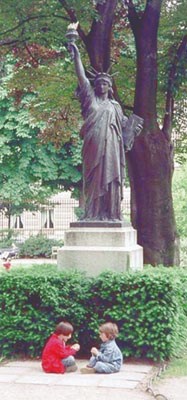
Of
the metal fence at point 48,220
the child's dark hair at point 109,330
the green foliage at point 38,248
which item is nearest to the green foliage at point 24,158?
the green foliage at point 38,248

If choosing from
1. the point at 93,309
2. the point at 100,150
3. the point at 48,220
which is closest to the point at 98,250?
the point at 93,309

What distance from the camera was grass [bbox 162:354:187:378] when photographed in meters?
8.45

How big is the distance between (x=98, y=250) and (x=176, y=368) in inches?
82.7

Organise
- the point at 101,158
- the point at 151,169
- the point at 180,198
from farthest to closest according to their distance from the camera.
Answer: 1. the point at 180,198
2. the point at 151,169
3. the point at 101,158

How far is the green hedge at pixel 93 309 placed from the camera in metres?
8.87

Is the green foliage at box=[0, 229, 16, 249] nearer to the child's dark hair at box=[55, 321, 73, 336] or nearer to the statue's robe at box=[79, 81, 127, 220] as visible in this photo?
the statue's robe at box=[79, 81, 127, 220]

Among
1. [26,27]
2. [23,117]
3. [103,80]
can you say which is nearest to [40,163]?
[23,117]

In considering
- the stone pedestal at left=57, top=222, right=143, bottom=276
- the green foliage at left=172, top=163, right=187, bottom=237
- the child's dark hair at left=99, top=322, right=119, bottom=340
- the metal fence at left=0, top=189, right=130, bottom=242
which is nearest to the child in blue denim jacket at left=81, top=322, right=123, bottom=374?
the child's dark hair at left=99, top=322, right=119, bottom=340

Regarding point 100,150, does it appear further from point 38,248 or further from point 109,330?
point 38,248

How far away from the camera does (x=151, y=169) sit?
49.6ft

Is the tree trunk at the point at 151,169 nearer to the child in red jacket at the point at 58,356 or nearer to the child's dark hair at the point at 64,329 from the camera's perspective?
the child's dark hair at the point at 64,329

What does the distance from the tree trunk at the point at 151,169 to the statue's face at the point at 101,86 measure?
4617 mm

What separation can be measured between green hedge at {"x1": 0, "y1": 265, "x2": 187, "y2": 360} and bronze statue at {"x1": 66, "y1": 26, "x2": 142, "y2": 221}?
1.38 meters

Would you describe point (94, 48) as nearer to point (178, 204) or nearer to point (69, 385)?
point (69, 385)
